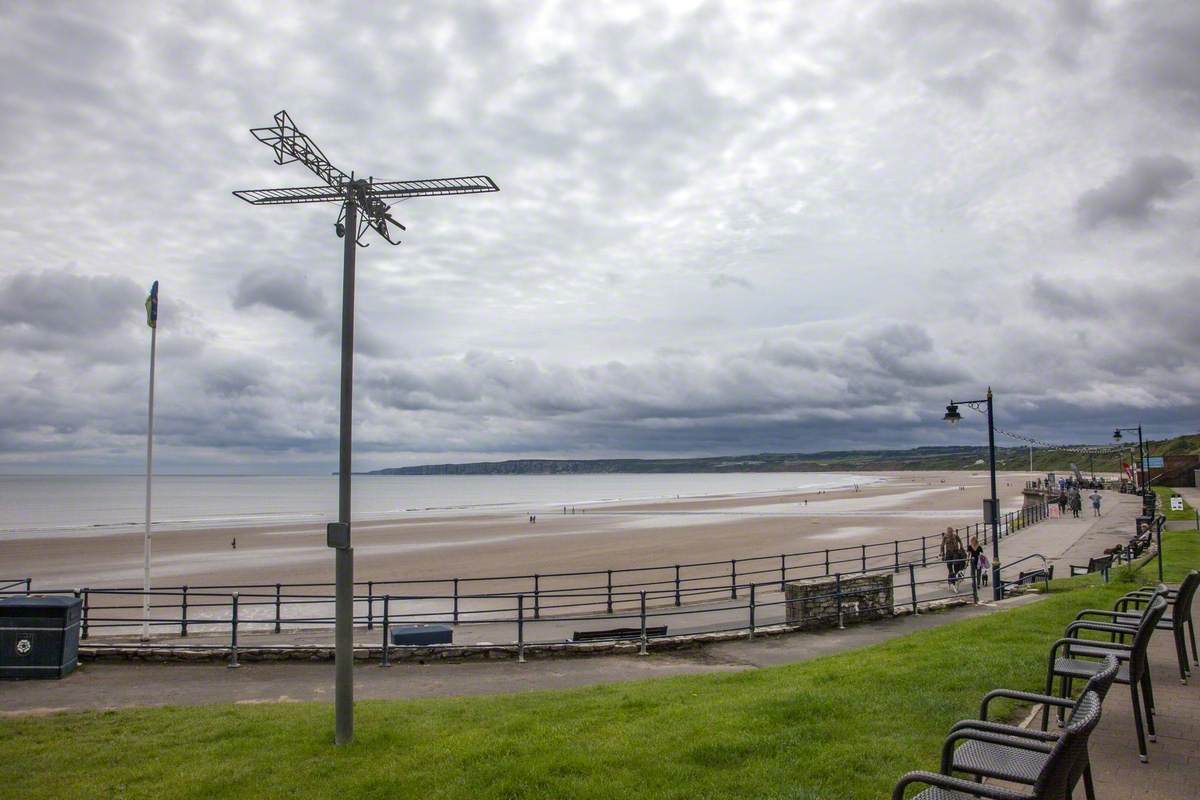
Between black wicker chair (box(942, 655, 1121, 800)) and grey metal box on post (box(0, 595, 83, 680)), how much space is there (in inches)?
464

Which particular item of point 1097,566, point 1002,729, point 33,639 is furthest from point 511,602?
point 1002,729

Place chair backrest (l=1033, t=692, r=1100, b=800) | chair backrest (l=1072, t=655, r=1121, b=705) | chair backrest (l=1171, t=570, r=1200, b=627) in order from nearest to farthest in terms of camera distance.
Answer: chair backrest (l=1033, t=692, r=1100, b=800), chair backrest (l=1072, t=655, r=1121, b=705), chair backrest (l=1171, t=570, r=1200, b=627)

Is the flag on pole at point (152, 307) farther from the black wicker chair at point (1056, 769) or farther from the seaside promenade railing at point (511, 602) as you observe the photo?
the black wicker chair at point (1056, 769)

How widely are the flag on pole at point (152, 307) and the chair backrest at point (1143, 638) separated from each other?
698 inches

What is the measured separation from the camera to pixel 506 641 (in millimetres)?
14398

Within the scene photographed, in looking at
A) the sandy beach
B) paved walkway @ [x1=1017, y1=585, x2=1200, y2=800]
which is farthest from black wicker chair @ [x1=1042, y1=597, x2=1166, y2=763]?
the sandy beach

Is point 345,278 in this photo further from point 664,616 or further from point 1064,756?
point 664,616

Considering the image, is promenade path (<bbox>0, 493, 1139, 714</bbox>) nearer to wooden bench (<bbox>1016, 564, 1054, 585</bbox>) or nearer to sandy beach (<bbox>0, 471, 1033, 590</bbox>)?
wooden bench (<bbox>1016, 564, 1054, 585</bbox>)

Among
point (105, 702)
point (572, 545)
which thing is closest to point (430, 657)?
point (105, 702)

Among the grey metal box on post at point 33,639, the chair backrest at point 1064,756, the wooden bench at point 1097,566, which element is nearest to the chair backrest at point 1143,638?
the chair backrest at point 1064,756

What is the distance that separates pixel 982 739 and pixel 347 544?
17.6ft

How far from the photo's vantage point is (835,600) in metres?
15.5

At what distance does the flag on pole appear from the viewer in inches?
659

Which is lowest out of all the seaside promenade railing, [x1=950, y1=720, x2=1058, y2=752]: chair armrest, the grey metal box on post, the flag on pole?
the seaside promenade railing
